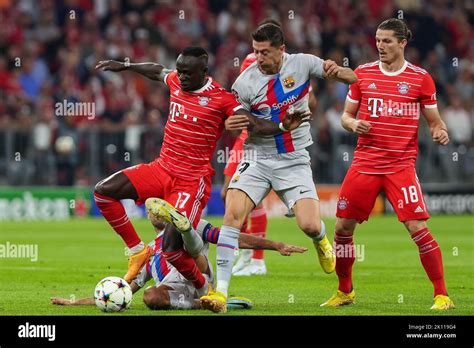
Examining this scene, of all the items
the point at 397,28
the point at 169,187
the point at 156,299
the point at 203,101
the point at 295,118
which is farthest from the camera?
the point at 169,187

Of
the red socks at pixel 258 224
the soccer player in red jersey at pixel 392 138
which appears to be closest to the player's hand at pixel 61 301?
the soccer player in red jersey at pixel 392 138

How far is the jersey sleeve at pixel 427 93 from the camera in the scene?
1130cm

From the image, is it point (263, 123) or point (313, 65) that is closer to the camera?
point (263, 123)

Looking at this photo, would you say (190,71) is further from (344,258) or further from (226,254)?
(344,258)

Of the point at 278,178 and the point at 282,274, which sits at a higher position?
the point at 278,178

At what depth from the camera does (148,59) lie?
27.2 meters

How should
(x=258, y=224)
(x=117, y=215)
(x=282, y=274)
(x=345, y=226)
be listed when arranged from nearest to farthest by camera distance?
(x=345, y=226), (x=117, y=215), (x=282, y=274), (x=258, y=224)

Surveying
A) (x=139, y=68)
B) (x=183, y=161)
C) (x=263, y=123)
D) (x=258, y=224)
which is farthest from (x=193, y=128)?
(x=258, y=224)

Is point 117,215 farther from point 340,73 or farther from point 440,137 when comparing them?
point 440,137

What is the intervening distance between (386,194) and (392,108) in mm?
828

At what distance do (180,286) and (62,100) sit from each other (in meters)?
14.2

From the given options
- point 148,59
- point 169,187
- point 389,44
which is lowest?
point 169,187

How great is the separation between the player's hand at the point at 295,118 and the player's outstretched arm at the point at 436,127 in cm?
123
